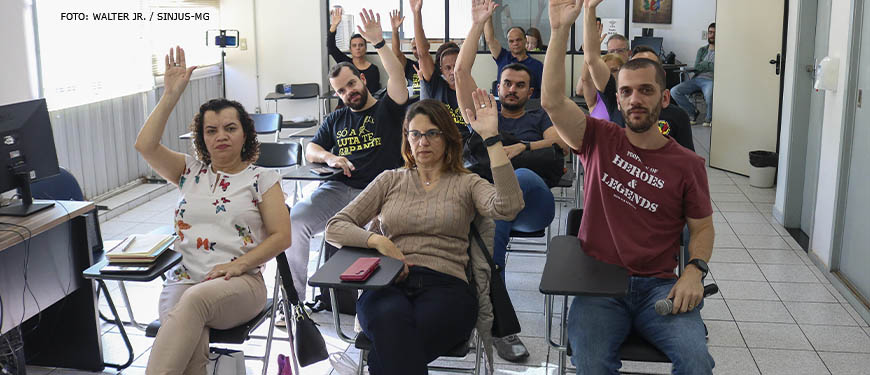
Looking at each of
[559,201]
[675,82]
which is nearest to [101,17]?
[559,201]

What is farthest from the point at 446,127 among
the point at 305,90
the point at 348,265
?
the point at 305,90

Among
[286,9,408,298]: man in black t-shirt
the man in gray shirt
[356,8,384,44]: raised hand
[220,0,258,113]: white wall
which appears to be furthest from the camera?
the man in gray shirt

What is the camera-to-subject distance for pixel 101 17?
21.8ft

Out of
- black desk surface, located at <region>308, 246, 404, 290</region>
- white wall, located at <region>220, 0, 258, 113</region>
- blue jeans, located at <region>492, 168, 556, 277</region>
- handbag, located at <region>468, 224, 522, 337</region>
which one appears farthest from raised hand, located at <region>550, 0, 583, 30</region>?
white wall, located at <region>220, 0, 258, 113</region>

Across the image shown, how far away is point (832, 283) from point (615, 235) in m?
2.56

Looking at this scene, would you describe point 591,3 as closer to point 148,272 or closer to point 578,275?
point 578,275

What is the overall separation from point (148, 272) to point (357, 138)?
1685 millimetres

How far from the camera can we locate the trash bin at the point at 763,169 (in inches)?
287

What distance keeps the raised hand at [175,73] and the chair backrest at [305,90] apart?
19.2 ft

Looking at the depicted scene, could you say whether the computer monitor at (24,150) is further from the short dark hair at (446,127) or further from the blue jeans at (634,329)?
the blue jeans at (634,329)

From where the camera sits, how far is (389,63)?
4.30m

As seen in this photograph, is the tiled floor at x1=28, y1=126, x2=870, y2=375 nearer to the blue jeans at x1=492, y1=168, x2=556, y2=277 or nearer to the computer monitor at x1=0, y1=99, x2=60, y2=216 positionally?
the blue jeans at x1=492, y1=168, x2=556, y2=277

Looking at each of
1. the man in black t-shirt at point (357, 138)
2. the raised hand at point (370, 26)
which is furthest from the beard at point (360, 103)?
the raised hand at point (370, 26)

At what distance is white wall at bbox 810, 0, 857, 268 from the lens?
4.58 meters
